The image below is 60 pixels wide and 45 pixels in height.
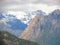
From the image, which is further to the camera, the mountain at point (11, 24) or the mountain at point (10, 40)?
the mountain at point (11, 24)

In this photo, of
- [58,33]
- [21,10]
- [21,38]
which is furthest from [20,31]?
[58,33]

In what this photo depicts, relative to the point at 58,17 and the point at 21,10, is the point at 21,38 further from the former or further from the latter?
the point at 58,17

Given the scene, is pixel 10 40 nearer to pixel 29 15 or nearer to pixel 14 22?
pixel 14 22

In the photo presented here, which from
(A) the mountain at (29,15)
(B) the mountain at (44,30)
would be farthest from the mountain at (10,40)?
(A) the mountain at (29,15)

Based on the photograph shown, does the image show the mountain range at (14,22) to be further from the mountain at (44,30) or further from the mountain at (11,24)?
the mountain at (44,30)

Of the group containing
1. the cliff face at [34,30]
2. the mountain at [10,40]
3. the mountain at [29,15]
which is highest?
the mountain at [29,15]

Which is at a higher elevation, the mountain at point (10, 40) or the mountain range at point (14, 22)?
the mountain range at point (14, 22)

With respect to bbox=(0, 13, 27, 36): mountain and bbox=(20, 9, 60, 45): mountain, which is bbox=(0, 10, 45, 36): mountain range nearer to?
bbox=(0, 13, 27, 36): mountain
